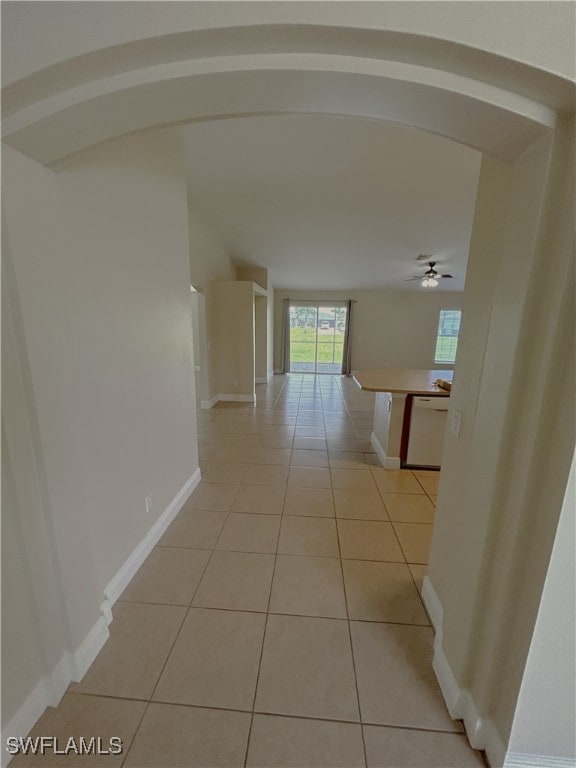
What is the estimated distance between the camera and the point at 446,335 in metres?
8.83

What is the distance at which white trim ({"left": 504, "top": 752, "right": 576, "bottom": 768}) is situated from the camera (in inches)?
38.3

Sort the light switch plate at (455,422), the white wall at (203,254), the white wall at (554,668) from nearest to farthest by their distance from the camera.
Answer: the white wall at (554,668), the light switch plate at (455,422), the white wall at (203,254)

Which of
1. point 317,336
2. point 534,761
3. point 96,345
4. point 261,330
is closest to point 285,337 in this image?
point 317,336

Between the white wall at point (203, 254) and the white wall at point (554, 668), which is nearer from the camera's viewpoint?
the white wall at point (554, 668)

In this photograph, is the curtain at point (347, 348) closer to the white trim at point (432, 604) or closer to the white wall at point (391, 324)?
the white wall at point (391, 324)

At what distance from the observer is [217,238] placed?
16.0 feet

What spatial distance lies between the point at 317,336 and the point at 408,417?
6187mm

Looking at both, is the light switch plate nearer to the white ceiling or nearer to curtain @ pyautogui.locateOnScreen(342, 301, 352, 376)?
the white ceiling

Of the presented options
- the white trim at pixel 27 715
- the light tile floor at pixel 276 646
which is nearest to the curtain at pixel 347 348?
the light tile floor at pixel 276 646

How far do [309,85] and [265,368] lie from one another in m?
6.31

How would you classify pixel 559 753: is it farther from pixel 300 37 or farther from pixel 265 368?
pixel 265 368

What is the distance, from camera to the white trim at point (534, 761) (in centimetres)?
97

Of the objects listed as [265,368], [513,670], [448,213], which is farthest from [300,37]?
[265,368]

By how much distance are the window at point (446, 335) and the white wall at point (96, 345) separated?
27.5 feet
